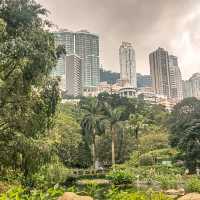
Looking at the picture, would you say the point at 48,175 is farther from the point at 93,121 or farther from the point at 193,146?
the point at 93,121

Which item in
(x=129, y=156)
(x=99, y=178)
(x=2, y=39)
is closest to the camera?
(x=2, y=39)

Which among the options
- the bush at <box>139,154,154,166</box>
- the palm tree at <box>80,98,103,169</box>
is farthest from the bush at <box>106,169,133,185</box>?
the palm tree at <box>80,98,103,169</box>

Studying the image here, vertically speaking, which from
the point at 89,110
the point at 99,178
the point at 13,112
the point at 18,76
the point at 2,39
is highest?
the point at 89,110

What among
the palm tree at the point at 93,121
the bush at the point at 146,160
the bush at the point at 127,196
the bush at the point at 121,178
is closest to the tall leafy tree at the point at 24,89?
the bush at the point at 127,196

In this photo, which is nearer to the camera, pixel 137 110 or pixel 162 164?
pixel 162 164

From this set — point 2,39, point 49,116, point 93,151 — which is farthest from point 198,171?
point 2,39

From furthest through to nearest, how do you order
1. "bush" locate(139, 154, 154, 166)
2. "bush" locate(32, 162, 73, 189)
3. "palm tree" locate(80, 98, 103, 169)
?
1. "palm tree" locate(80, 98, 103, 169)
2. "bush" locate(139, 154, 154, 166)
3. "bush" locate(32, 162, 73, 189)

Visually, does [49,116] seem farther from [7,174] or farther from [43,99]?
[7,174]

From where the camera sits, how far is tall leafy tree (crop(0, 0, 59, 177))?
57.3ft

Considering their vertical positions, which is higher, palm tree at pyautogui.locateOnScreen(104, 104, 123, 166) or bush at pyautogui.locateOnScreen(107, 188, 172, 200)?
palm tree at pyautogui.locateOnScreen(104, 104, 123, 166)

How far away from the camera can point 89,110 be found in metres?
63.8

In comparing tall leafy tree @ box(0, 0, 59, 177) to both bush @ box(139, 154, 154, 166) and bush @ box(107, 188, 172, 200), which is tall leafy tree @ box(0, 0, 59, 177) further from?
bush @ box(139, 154, 154, 166)

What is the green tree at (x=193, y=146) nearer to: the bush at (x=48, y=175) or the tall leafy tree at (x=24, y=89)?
the bush at (x=48, y=175)

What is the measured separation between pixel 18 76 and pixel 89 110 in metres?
46.2
